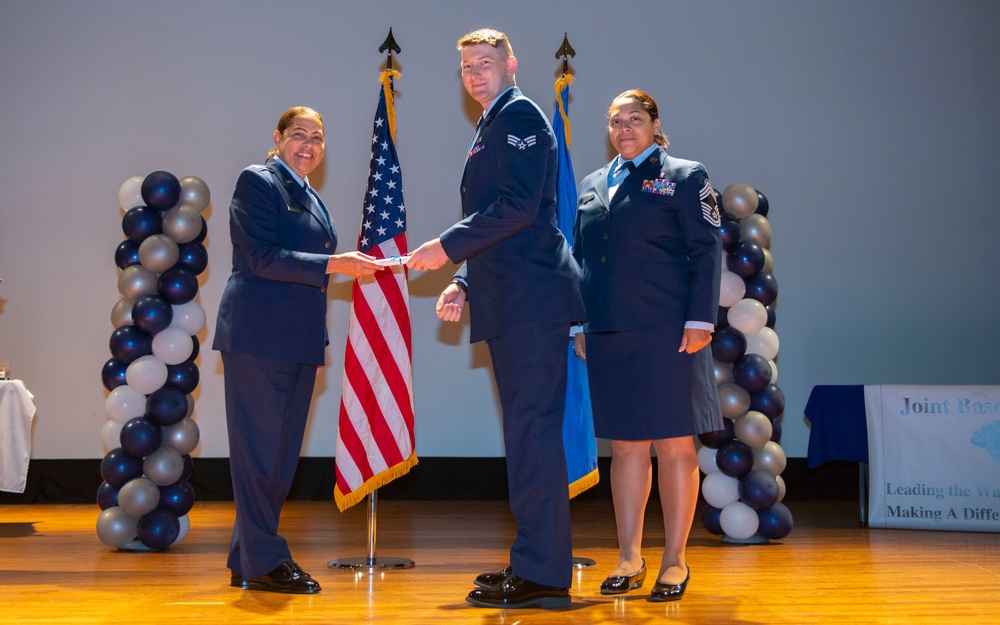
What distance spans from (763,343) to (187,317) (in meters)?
2.71

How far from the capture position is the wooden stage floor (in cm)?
280

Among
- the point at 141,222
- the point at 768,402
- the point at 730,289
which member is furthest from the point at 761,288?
the point at 141,222

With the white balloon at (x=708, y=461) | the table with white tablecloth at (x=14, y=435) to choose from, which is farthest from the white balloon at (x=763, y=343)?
the table with white tablecloth at (x=14, y=435)

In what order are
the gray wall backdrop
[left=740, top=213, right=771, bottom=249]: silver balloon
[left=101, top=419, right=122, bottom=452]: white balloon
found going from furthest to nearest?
the gray wall backdrop, [left=740, top=213, right=771, bottom=249]: silver balloon, [left=101, top=419, right=122, bottom=452]: white balloon

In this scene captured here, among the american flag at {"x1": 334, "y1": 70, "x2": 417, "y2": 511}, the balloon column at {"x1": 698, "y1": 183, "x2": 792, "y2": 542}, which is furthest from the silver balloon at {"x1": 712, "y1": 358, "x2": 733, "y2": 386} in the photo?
the american flag at {"x1": 334, "y1": 70, "x2": 417, "y2": 511}

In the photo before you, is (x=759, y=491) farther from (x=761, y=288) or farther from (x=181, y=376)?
(x=181, y=376)

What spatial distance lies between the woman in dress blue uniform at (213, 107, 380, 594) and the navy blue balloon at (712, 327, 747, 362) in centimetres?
214

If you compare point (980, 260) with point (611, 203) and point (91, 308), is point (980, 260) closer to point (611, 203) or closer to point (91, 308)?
point (611, 203)

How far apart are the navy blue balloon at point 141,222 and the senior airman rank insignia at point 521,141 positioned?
2.26 meters

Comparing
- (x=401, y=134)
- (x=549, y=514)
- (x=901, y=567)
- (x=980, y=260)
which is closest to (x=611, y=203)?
(x=549, y=514)

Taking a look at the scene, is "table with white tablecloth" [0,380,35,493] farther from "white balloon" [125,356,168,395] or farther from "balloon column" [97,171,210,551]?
"white balloon" [125,356,168,395]

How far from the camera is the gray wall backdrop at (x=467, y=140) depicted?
6301 millimetres

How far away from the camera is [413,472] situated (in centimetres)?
634

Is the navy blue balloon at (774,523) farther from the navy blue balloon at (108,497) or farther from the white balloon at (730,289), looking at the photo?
the navy blue balloon at (108,497)
